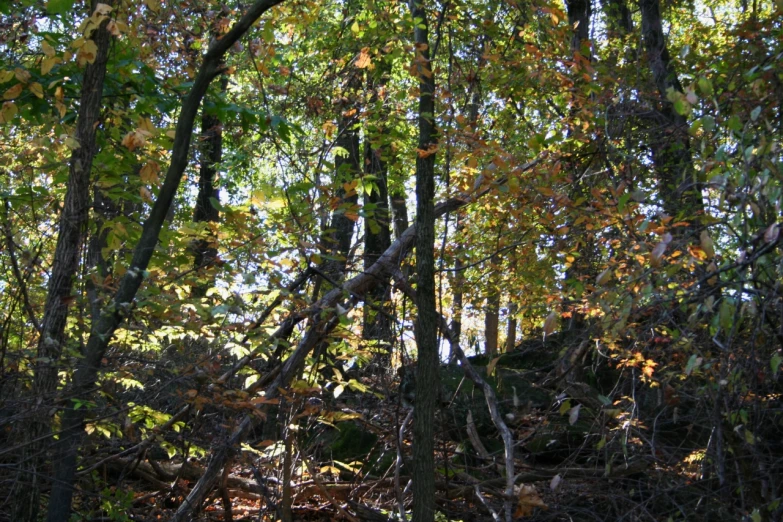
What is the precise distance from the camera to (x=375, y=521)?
6.23m

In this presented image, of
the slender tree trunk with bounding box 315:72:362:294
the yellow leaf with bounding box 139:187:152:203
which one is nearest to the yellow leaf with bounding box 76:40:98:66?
the yellow leaf with bounding box 139:187:152:203

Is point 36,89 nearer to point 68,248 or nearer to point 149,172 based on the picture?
point 149,172

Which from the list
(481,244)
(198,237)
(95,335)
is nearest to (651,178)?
(481,244)

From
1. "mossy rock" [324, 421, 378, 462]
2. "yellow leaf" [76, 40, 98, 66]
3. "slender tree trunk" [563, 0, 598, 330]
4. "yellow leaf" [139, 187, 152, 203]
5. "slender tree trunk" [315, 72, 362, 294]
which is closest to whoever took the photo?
"yellow leaf" [76, 40, 98, 66]

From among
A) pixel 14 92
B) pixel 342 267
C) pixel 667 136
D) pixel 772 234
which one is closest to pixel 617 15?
pixel 667 136

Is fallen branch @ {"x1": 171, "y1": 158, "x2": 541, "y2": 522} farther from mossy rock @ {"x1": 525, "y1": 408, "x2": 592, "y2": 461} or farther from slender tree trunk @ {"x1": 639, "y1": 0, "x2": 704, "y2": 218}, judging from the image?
mossy rock @ {"x1": 525, "y1": 408, "x2": 592, "y2": 461}

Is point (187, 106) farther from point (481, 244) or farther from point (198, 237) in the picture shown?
point (481, 244)

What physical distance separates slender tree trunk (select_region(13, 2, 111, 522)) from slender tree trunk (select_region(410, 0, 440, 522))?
2179 mm

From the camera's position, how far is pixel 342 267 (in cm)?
595

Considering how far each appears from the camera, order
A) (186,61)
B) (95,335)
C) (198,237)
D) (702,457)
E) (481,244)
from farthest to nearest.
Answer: (481,244), (186,61), (702,457), (198,237), (95,335)

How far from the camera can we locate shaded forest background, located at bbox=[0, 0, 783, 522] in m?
4.31

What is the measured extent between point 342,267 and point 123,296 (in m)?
1.95

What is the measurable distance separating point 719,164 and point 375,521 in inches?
168

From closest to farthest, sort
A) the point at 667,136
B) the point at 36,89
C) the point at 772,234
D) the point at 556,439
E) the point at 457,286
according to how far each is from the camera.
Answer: the point at 772,234, the point at 36,89, the point at 667,136, the point at 556,439, the point at 457,286
